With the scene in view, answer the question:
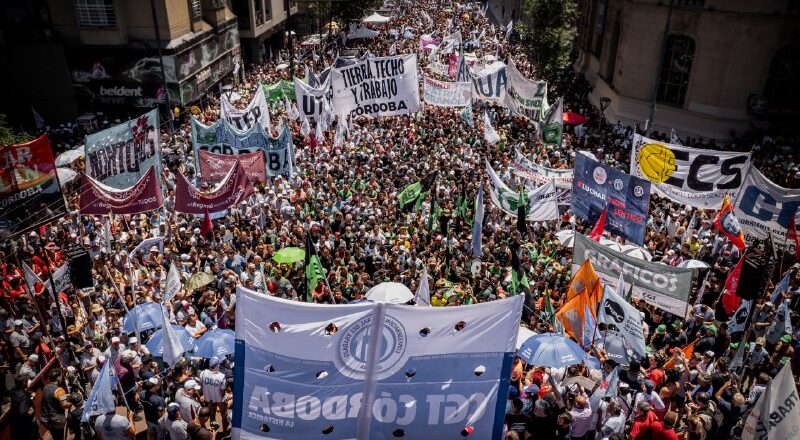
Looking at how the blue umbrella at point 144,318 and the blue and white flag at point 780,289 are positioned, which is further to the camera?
the blue and white flag at point 780,289

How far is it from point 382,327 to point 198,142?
1253 cm

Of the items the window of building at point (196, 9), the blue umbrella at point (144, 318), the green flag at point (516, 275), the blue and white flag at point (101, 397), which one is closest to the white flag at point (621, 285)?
the green flag at point (516, 275)

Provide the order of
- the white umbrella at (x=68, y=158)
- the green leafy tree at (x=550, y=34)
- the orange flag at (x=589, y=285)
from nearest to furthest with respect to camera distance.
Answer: the orange flag at (x=589, y=285) < the white umbrella at (x=68, y=158) < the green leafy tree at (x=550, y=34)

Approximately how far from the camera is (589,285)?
9.52 metres

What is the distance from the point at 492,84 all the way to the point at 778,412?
17.0 metres

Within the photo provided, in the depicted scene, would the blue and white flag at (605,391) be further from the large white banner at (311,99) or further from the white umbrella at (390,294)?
the large white banner at (311,99)

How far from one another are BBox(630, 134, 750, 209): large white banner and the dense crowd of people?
4.83ft

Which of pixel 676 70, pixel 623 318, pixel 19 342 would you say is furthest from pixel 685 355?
pixel 676 70

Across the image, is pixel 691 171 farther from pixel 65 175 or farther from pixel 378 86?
pixel 65 175

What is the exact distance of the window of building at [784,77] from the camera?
23.2 m

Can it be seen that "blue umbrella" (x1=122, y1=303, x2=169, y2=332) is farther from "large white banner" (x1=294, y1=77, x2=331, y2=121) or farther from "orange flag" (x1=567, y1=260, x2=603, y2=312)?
"large white banner" (x1=294, y1=77, x2=331, y2=121)

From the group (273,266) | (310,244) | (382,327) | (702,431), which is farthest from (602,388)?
(273,266)

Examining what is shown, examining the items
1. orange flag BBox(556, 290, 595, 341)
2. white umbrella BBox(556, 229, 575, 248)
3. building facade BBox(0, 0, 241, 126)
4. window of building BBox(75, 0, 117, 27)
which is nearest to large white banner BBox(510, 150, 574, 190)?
white umbrella BBox(556, 229, 575, 248)

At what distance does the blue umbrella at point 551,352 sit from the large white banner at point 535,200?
18.8 feet
